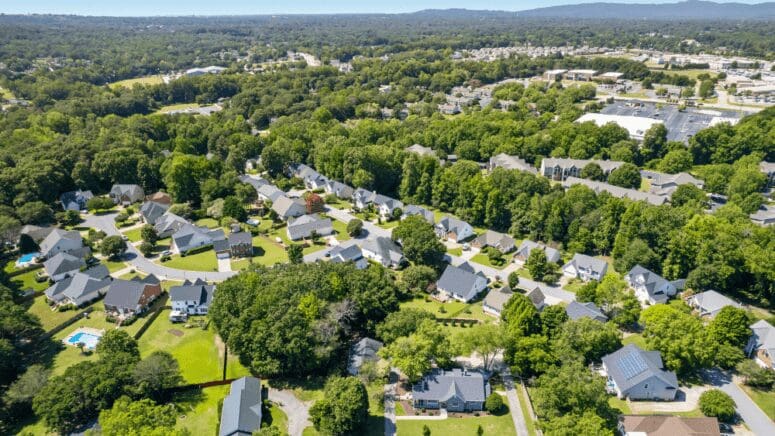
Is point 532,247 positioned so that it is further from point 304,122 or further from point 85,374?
point 304,122

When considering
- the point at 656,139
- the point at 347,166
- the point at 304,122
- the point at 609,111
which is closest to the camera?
the point at 347,166

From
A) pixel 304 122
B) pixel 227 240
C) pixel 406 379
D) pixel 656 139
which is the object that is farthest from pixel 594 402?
pixel 304 122

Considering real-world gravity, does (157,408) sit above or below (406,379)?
above

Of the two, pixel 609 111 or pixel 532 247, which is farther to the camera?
pixel 609 111

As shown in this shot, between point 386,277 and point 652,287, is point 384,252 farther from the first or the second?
point 652,287

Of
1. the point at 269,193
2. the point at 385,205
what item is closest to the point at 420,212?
the point at 385,205

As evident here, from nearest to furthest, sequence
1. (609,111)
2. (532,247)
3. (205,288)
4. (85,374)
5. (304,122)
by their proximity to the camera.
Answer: (85,374) < (205,288) < (532,247) < (304,122) < (609,111)

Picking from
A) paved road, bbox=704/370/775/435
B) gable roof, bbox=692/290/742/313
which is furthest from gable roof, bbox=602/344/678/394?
gable roof, bbox=692/290/742/313

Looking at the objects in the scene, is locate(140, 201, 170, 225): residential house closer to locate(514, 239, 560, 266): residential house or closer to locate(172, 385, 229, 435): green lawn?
locate(172, 385, 229, 435): green lawn
